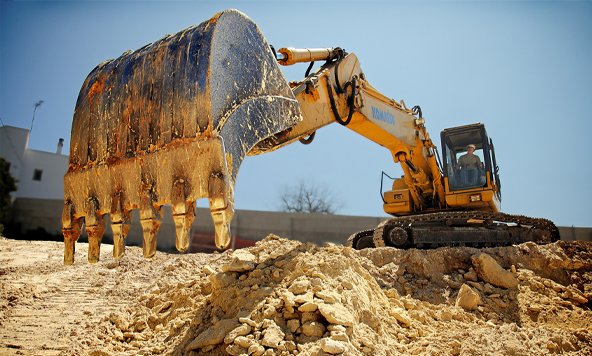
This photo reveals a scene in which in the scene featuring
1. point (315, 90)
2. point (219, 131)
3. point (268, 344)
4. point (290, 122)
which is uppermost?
point (315, 90)

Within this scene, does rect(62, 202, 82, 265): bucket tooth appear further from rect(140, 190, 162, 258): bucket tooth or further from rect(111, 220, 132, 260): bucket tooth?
rect(140, 190, 162, 258): bucket tooth

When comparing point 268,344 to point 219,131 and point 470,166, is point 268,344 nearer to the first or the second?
point 219,131

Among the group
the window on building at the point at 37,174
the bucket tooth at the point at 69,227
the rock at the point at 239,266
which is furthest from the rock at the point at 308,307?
the window on building at the point at 37,174

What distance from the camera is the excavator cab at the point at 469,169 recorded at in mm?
6453

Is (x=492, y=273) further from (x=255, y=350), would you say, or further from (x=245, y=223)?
(x=245, y=223)

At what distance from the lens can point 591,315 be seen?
4.25m

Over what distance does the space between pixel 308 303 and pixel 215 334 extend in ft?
2.58

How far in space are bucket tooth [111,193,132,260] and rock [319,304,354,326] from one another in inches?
62.5

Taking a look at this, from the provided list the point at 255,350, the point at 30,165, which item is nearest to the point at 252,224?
the point at 30,165

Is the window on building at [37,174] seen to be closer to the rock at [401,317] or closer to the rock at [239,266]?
the rock at [239,266]

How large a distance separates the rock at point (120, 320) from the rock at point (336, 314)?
7.67 ft

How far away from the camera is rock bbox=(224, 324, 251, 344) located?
108 inches

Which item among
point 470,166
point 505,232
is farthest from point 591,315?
point 470,166

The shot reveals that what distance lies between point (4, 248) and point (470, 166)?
897 centimetres
